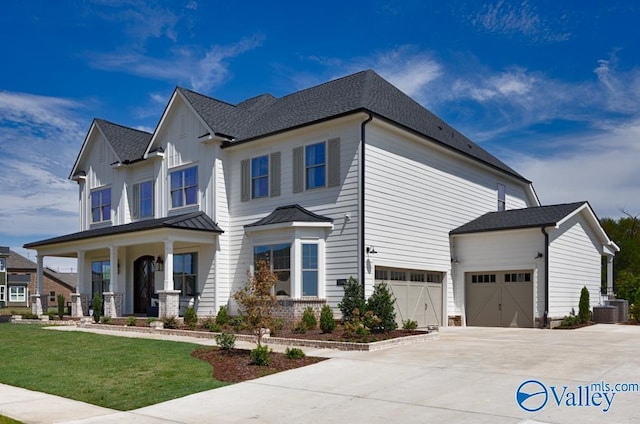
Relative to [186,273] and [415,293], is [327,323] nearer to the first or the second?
[415,293]

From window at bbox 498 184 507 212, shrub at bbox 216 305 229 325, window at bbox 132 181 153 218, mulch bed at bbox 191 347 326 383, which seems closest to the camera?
mulch bed at bbox 191 347 326 383

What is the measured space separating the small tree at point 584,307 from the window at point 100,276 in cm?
2172

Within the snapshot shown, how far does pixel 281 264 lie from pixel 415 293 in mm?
5466

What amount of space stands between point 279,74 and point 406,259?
28.2 feet

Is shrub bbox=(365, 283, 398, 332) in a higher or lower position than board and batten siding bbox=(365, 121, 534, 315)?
lower

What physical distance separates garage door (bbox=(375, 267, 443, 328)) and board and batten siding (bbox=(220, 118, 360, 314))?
5.34ft

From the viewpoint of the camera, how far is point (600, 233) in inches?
1107

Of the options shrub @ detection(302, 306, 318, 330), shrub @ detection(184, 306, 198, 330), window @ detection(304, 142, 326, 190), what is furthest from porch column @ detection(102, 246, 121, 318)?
shrub @ detection(302, 306, 318, 330)

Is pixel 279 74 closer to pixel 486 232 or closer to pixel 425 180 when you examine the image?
pixel 425 180

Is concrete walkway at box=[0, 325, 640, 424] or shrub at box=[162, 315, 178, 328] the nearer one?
concrete walkway at box=[0, 325, 640, 424]

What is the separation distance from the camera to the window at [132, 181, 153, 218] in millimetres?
28016

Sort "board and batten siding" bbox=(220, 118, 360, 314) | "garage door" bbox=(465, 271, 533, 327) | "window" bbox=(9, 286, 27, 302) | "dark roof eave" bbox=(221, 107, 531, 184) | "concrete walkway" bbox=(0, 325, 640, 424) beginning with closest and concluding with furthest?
"concrete walkway" bbox=(0, 325, 640, 424) → "dark roof eave" bbox=(221, 107, 531, 184) → "board and batten siding" bbox=(220, 118, 360, 314) → "garage door" bbox=(465, 271, 533, 327) → "window" bbox=(9, 286, 27, 302)

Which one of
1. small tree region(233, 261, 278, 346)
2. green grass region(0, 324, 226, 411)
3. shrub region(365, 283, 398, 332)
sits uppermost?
small tree region(233, 261, 278, 346)

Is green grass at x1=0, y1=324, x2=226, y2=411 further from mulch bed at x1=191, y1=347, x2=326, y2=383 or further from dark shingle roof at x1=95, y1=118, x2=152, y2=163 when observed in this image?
dark shingle roof at x1=95, y1=118, x2=152, y2=163
